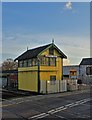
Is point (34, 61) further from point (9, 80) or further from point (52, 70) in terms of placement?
point (9, 80)

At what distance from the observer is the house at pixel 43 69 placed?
36000 millimetres

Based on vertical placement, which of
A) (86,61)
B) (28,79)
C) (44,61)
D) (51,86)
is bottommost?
(51,86)

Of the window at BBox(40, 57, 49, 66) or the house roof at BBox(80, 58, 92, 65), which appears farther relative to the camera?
the house roof at BBox(80, 58, 92, 65)

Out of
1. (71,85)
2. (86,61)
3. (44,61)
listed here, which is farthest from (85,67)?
(44,61)

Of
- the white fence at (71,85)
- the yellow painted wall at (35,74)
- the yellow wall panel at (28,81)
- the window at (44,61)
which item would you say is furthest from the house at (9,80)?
the white fence at (71,85)

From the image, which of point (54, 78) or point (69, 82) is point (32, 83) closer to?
point (54, 78)

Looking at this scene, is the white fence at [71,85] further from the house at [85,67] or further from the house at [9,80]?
the house at [85,67]

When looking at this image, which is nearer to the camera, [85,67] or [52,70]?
[52,70]

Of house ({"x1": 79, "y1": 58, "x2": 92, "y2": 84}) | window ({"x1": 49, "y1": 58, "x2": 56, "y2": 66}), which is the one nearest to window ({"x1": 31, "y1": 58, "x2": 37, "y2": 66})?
window ({"x1": 49, "y1": 58, "x2": 56, "y2": 66})

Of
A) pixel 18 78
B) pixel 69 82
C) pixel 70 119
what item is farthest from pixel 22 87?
pixel 70 119

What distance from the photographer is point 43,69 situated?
36.8 meters

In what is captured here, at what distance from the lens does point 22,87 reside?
4091cm

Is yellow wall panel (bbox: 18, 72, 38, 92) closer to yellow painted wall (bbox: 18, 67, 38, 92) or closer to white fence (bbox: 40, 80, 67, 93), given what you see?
yellow painted wall (bbox: 18, 67, 38, 92)

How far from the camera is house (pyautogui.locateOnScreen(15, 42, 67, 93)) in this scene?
36.0m
